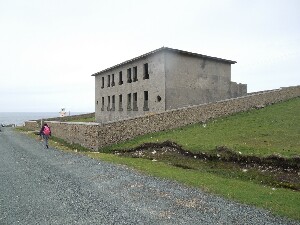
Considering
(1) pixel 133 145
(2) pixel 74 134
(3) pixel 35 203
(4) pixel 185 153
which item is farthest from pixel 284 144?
(2) pixel 74 134

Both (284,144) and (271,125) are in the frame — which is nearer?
(284,144)

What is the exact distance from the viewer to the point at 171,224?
8.12 metres

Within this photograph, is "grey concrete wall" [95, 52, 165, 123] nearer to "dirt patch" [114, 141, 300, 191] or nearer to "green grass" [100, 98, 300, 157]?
"green grass" [100, 98, 300, 157]

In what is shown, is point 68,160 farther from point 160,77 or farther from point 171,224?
point 160,77

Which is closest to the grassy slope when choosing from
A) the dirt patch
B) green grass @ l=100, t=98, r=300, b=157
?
green grass @ l=100, t=98, r=300, b=157

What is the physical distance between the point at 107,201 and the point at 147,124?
17264 millimetres

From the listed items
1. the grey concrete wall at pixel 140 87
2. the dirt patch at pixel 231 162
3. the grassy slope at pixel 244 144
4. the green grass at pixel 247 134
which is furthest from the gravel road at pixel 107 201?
the grey concrete wall at pixel 140 87

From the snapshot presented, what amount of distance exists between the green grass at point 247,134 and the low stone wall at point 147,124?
80 centimetres

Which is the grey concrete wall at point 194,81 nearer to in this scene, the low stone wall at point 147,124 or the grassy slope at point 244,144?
Answer: the low stone wall at point 147,124

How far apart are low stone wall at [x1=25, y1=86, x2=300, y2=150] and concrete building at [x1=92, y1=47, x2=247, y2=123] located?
4.03 metres

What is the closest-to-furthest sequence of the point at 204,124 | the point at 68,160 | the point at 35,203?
the point at 35,203, the point at 68,160, the point at 204,124

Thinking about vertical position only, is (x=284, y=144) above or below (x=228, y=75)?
below

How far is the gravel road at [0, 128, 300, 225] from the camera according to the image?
28.1ft

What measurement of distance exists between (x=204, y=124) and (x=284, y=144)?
1046 cm
